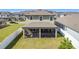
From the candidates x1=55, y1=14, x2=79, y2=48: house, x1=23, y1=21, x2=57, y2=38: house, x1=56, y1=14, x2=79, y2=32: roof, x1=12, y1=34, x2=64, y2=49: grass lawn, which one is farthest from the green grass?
x1=23, y1=21, x2=57, y2=38: house

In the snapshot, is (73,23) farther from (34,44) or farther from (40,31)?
(34,44)

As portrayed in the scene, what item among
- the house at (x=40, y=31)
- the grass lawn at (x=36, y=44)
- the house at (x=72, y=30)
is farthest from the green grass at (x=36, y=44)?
the house at (x=40, y=31)

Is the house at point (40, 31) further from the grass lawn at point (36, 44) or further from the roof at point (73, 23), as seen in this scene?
the grass lawn at point (36, 44)

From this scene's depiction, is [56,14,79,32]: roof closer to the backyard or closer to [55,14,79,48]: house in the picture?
[55,14,79,48]: house

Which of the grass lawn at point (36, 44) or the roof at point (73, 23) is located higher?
the roof at point (73, 23)

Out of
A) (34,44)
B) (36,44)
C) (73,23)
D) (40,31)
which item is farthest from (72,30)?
(40,31)

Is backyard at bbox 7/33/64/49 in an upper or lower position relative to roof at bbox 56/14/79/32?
lower

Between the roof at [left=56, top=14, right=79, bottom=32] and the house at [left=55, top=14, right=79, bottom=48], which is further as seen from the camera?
the roof at [left=56, top=14, right=79, bottom=32]
